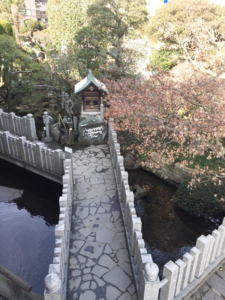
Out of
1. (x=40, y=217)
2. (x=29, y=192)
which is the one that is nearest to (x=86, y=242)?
(x=40, y=217)

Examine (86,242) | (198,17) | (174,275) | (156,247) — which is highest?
(198,17)

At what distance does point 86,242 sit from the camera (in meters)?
8.50

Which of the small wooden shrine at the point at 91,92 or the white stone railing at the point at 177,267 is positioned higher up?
the small wooden shrine at the point at 91,92

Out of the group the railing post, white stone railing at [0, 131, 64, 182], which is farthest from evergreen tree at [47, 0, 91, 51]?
white stone railing at [0, 131, 64, 182]

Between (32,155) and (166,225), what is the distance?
8.14m

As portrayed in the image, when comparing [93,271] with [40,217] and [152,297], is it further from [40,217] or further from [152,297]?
[40,217]

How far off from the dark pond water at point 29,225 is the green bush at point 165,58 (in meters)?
15.0

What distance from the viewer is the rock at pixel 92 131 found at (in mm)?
14805

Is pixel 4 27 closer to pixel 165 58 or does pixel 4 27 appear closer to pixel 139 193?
pixel 165 58

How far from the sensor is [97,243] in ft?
27.8

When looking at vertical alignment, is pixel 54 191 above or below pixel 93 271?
below

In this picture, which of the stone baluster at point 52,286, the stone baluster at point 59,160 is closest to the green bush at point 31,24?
the stone baluster at point 59,160

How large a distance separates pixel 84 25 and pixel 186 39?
9426mm

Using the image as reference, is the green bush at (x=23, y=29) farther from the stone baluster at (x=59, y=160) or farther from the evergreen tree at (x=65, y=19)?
the stone baluster at (x=59, y=160)
